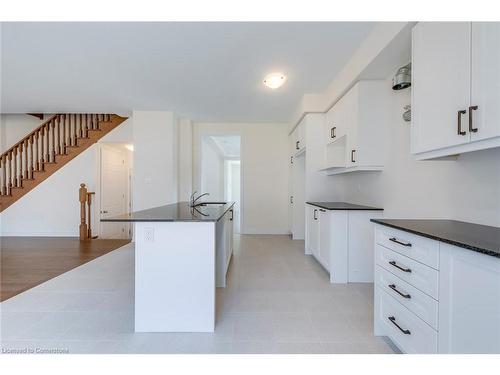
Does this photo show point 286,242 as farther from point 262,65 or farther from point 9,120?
point 9,120

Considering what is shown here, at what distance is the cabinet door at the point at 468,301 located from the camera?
962 millimetres

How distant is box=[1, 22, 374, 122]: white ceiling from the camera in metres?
2.32

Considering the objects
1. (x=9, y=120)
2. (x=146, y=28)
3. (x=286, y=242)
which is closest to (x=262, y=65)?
(x=146, y=28)

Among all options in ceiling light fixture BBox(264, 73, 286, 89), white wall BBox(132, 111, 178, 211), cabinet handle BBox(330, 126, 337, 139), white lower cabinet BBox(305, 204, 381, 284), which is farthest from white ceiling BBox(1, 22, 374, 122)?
white lower cabinet BBox(305, 204, 381, 284)

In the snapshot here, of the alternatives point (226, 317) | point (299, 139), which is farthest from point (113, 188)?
point (226, 317)

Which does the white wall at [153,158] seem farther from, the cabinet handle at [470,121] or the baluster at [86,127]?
the cabinet handle at [470,121]

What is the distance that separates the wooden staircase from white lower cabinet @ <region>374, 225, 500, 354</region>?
5642 millimetres

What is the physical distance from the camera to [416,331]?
1.36 m

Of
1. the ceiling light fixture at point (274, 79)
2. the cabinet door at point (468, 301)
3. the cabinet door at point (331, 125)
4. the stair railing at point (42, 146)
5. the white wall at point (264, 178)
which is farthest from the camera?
the white wall at point (264, 178)

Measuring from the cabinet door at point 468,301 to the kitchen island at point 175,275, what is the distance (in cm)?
140

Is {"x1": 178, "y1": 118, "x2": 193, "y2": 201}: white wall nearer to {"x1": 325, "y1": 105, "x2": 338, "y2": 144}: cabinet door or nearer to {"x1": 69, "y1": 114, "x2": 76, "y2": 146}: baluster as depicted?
{"x1": 69, "y1": 114, "x2": 76, "y2": 146}: baluster

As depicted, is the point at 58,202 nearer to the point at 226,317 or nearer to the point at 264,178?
the point at 264,178

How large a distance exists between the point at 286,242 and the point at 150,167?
10.1 ft

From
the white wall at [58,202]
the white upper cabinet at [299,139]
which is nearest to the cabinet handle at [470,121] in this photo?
the white upper cabinet at [299,139]
